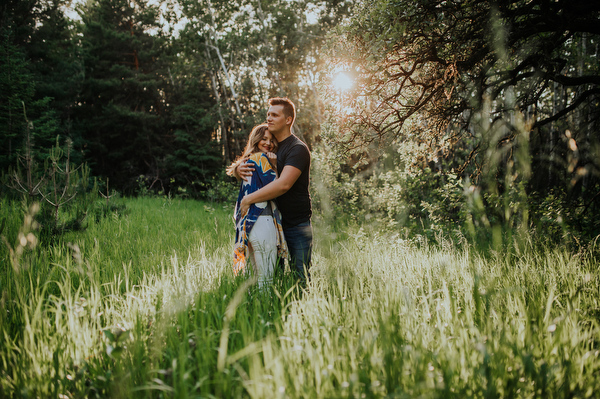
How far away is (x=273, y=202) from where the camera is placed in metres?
3.06

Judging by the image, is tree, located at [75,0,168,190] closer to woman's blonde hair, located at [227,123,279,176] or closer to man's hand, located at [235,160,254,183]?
woman's blonde hair, located at [227,123,279,176]

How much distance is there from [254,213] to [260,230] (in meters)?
0.17

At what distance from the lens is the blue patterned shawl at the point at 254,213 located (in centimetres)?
293

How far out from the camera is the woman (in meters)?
2.87

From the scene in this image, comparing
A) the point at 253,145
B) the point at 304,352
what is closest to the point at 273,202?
the point at 253,145

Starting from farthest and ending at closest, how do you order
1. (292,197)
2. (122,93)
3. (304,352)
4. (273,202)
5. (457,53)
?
(122,93)
(457,53)
(292,197)
(273,202)
(304,352)

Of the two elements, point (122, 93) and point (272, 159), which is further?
point (122, 93)

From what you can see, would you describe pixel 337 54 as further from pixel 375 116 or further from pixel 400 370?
pixel 400 370

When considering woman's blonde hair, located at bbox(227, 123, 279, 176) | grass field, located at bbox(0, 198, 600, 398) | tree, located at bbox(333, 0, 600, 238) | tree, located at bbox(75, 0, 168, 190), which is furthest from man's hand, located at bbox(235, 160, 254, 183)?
tree, located at bbox(75, 0, 168, 190)

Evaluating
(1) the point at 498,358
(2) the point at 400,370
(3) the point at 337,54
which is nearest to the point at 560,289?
(1) the point at 498,358

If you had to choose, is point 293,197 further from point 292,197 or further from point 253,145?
point 253,145

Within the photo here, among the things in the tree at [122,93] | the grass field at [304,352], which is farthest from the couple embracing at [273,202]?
the tree at [122,93]

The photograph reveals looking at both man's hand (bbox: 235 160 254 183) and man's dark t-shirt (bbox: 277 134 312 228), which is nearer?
man's hand (bbox: 235 160 254 183)

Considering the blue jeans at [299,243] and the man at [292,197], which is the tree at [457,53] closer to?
the man at [292,197]
